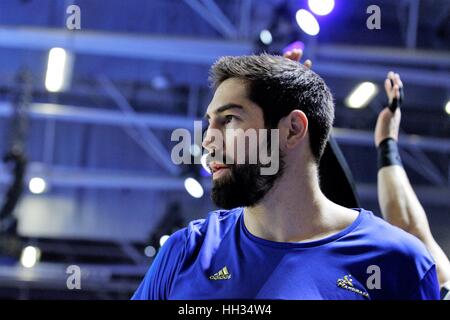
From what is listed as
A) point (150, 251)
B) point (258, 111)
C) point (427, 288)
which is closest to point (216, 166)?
point (258, 111)

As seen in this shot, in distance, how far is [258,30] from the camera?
3295 mm

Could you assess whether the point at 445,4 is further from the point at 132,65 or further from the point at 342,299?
the point at 132,65

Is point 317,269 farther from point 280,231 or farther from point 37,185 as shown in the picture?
point 37,185

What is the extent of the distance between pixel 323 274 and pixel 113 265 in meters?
5.26

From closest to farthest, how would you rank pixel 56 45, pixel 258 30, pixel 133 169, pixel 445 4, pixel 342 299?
pixel 342 299 → pixel 445 4 → pixel 258 30 → pixel 56 45 → pixel 133 169

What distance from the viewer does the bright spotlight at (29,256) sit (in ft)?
17.9

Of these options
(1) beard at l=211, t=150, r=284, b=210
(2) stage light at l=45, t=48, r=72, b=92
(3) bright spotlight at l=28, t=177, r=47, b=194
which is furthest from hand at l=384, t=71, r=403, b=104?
(3) bright spotlight at l=28, t=177, r=47, b=194

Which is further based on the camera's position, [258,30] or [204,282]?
[258,30]

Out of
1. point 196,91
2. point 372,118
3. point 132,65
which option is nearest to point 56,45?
point 132,65

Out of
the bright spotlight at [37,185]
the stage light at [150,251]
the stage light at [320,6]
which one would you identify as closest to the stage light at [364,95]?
the stage light at [320,6]

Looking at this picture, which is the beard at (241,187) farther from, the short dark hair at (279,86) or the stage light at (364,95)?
the stage light at (364,95)

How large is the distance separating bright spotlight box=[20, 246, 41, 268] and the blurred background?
0.7 inches

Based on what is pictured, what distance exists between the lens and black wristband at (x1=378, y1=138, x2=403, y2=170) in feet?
4.22

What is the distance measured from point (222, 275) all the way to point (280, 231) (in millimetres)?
123
